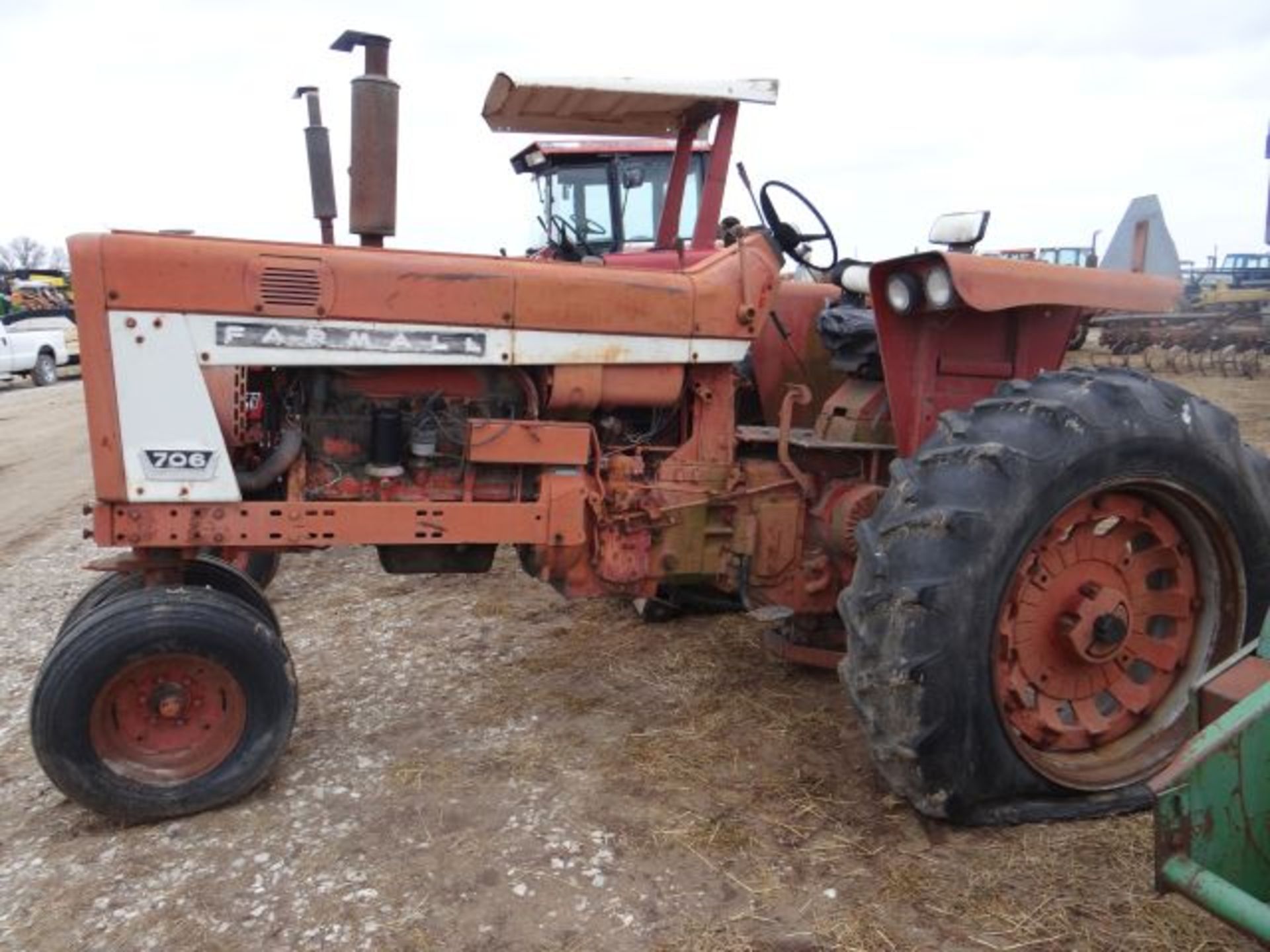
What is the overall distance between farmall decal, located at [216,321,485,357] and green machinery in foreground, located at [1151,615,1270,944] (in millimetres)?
2239

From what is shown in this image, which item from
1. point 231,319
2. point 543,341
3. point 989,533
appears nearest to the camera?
point 989,533

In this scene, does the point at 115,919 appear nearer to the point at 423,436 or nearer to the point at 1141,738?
the point at 423,436

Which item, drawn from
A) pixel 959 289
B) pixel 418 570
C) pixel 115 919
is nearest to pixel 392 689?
pixel 418 570

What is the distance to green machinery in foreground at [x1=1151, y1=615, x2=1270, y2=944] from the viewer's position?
6.57ft

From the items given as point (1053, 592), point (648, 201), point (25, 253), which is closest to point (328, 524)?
point (1053, 592)

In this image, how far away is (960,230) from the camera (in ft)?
11.9

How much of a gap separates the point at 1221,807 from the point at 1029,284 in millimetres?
1869

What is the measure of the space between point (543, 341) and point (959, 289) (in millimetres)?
1288

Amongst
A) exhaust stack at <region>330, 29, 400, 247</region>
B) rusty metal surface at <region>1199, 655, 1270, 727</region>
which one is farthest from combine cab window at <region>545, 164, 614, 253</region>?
rusty metal surface at <region>1199, 655, 1270, 727</region>

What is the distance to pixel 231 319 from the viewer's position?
10.3 feet

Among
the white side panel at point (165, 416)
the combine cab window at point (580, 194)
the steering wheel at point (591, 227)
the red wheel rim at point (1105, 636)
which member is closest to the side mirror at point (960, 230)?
the red wheel rim at point (1105, 636)

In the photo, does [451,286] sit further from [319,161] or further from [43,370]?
[43,370]

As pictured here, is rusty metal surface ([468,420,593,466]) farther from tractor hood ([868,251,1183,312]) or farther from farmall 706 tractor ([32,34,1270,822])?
tractor hood ([868,251,1183,312])

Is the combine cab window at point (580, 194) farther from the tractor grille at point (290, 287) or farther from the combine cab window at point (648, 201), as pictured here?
the tractor grille at point (290, 287)
